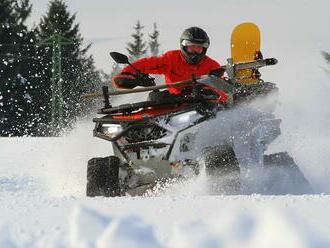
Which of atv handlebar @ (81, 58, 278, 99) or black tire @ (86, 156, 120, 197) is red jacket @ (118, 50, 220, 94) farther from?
black tire @ (86, 156, 120, 197)

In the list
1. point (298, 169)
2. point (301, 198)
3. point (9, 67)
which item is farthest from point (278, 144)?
point (9, 67)

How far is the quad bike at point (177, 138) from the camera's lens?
671 centimetres

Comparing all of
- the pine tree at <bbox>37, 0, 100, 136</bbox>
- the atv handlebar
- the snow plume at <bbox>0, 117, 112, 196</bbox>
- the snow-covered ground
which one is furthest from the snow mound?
the pine tree at <bbox>37, 0, 100, 136</bbox>

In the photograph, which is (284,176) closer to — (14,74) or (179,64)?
(179,64)

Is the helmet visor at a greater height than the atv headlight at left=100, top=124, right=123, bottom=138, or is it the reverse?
the helmet visor

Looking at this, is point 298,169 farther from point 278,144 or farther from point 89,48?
point 89,48

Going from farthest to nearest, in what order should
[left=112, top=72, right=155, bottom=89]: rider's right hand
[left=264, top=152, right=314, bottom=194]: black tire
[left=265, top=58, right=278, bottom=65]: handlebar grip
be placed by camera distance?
[left=264, top=152, right=314, bottom=194]: black tire, [left=112, top=72, right=155, bottom=89]: rider's right hand, [left=265, top=58, right=278, bottom=65]: handlebar grip

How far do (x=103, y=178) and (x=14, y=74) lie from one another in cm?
3924

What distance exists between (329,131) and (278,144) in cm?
252

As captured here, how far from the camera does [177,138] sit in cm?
673

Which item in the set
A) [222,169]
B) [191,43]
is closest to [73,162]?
[191,43]

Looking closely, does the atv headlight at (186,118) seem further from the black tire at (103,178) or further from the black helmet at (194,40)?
the black helmet at (194,40)

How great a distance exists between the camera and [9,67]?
4525 cm

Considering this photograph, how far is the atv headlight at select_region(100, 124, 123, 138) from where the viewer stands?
6961mm
